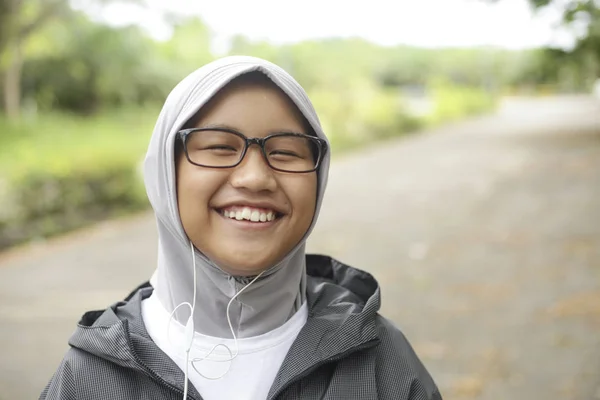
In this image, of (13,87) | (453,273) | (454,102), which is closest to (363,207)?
(453,273)

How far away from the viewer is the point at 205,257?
4.47 feet

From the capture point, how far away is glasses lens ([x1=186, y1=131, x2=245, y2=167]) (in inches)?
52.1

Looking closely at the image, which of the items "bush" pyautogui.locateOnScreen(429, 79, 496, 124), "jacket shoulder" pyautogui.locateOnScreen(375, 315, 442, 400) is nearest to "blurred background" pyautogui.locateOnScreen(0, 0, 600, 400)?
"jacket shoulder" pyautogui.locateOnScreen(375, 315, 442, 400)

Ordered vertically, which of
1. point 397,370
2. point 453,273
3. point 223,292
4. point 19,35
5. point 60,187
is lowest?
point 453,273

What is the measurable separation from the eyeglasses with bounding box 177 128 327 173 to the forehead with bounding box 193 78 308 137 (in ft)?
0.06

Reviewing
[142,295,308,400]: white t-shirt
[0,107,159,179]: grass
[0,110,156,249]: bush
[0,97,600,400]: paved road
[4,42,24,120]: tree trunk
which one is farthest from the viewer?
[4,42,24,120]: tree trunk

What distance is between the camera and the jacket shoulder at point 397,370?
1408 millimetres

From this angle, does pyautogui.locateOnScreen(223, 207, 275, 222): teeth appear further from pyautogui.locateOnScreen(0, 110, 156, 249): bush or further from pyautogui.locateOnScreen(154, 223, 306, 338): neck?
pyautogui.locateOnScreen(0, 110, 156, 249): bush

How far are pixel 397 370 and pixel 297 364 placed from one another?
0.21 meters

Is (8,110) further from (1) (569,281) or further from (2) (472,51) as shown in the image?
(2) (472,51)

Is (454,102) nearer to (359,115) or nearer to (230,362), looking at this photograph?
(359,115)

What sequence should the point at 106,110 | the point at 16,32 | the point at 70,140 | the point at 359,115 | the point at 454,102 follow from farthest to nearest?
the point at 454,102, the point at 359,115, the point at 106,110, the point at 70,140, the point at 16,32

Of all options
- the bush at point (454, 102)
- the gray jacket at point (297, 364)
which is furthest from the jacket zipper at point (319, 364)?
the bush at point (454, 102)

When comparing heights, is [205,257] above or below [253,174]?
below
